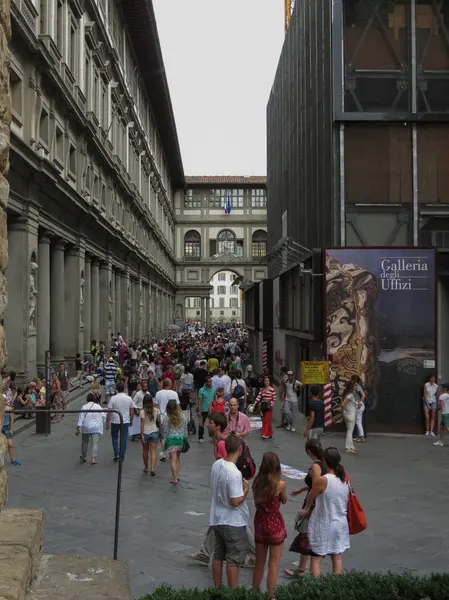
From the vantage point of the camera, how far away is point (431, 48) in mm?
18641

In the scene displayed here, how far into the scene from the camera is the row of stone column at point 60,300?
18.7 m

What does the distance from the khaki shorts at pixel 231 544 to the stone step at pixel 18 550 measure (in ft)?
7.09

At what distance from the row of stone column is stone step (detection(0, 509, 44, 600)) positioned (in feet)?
48.5

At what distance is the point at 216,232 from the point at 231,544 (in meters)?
77.0

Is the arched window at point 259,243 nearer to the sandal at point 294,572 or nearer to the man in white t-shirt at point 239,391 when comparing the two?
the man in white t-shirt at point 239,391

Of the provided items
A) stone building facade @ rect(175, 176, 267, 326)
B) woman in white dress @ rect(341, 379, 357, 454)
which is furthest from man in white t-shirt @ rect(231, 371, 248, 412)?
stone building facade @ rect(175, 176, 267, 326)

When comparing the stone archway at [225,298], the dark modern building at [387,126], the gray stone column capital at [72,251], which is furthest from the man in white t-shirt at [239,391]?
the stone archway at [225,298]

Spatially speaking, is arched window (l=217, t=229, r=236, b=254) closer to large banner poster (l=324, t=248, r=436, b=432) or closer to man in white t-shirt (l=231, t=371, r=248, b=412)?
man in white t-shirt (l=231, t=371, r=248, b=412)

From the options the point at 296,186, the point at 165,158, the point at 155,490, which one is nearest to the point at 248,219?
the point at 165,158

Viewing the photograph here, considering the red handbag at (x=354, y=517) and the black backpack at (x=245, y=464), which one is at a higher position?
the black backpack at (x=245, y=464)

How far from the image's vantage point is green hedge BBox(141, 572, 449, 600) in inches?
183

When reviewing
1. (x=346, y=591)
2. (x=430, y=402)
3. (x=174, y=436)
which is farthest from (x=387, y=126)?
(x=346, y=591)

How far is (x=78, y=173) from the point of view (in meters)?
26.5

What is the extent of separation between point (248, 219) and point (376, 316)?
6600 cm
